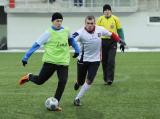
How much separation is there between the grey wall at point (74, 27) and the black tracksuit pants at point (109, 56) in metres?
23.3

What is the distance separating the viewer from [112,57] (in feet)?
45.6

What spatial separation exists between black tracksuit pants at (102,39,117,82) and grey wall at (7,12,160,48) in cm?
2333

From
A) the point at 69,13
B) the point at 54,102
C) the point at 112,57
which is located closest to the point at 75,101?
the point at 54,102

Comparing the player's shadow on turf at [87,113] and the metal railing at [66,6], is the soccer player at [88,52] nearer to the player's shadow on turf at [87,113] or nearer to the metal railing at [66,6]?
the player's shadow on turf at [87,113]

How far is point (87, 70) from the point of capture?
10.9 m

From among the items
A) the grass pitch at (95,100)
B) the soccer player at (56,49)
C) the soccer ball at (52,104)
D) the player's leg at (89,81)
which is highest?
the soccer player at (56,49)

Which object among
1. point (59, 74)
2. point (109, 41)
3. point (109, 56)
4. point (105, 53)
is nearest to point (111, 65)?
point (109, 56)

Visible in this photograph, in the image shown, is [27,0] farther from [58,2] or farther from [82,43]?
[82,43]

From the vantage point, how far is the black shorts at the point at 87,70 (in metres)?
10.7

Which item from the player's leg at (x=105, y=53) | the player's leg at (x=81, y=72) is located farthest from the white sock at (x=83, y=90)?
the player's leg at (x=105, y=53)

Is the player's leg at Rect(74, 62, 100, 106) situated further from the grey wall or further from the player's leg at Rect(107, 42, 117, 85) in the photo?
the grey wall

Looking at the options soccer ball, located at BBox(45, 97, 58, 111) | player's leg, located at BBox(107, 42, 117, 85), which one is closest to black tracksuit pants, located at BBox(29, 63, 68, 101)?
soccer ball, located at BBox(45, 97, 58, 111)

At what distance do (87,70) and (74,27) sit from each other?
88.1ft

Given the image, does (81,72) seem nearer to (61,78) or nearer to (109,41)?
(61,78)
